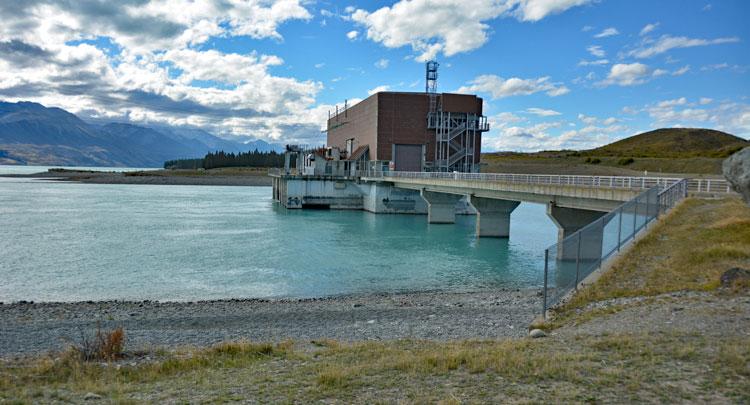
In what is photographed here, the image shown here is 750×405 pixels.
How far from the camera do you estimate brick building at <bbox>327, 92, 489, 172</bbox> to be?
76.1 metres

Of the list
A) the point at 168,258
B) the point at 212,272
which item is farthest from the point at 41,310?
the point at 168,258

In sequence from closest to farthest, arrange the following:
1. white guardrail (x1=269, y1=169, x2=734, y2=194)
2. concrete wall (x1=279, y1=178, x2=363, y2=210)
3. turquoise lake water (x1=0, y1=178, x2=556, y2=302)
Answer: white guardrail (x1=269, y1=169, x2=734, y2=194), turquoise lake water (x1=0, y1=178, x2=556, y2=302), concrete wall (x1=279, y1=178, x2=363, y2=210)

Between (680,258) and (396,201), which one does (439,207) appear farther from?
(680,258)

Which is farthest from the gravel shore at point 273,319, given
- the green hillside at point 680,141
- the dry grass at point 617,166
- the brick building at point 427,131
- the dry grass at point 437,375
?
the green hillside at point 680,141

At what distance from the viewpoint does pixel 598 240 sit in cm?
1645

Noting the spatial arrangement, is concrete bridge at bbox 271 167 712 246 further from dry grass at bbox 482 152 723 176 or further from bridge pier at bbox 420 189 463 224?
dry grass at bbox 482 152 723 176

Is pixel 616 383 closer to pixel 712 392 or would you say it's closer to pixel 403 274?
pixel 712 392

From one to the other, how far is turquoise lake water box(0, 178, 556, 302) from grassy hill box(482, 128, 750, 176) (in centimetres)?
3617

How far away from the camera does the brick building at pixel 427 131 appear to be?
76062 millimetres

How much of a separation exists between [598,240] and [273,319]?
1065 cm

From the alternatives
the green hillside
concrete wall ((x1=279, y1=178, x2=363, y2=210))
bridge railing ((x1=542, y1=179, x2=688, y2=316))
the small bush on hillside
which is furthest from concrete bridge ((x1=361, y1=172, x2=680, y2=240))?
the green hillside

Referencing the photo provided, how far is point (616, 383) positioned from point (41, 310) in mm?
19367

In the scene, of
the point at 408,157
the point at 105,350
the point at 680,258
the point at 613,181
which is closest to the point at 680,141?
the point at 408,157

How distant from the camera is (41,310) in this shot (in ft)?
63.7
